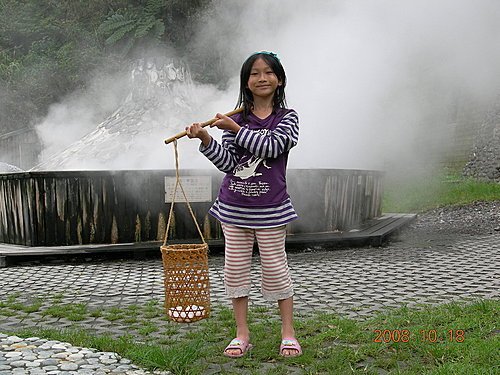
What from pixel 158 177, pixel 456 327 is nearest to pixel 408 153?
pixel 158 177

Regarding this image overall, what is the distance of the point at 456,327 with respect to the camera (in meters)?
2.77

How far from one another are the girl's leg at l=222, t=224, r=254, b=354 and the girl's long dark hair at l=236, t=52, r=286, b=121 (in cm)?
51

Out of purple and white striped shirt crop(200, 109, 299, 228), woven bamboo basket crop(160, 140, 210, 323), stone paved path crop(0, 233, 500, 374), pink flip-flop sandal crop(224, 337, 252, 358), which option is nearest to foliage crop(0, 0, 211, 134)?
stone paved path crop(0, 233, 500, 374)

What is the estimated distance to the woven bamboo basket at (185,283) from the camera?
305 cm

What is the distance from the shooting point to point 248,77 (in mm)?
2648

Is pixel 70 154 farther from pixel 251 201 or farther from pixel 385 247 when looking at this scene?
pixel 251 201

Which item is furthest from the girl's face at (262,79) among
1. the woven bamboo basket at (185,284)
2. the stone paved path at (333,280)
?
the stone paved path at (333,280)

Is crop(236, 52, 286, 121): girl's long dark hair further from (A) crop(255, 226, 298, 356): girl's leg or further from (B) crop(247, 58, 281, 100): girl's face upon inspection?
(A) crop(255, 226, 298, 356): girl's leg

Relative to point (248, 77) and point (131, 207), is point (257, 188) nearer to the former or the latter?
point (248, 77)

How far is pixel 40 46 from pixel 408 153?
14.3 meters

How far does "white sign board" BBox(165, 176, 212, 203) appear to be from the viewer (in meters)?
5.60

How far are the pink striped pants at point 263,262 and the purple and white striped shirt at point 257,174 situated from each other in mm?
55

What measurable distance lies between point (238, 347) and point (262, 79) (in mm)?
1148

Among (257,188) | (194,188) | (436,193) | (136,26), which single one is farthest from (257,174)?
(136,26)
